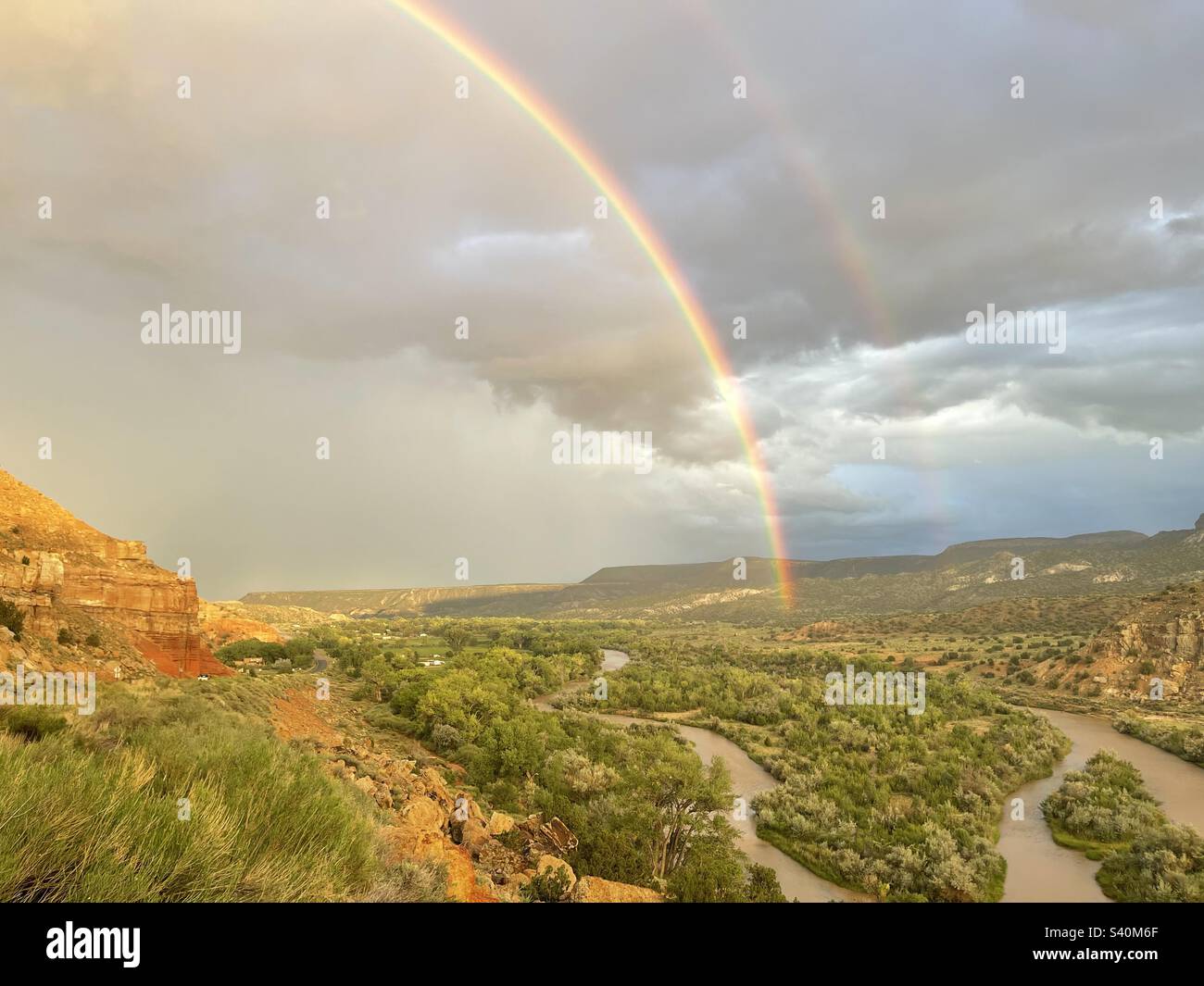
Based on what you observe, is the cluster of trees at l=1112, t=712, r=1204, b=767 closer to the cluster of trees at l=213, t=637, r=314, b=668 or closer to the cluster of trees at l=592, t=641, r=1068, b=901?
the cluster of trees at l=592, t=641, r=1068, b=901

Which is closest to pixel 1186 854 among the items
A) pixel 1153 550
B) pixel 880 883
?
pixel 880 883

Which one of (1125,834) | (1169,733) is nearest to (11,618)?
(1125,834)

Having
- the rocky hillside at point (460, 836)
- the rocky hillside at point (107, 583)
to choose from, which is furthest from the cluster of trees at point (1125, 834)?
the rocky hillside at point (107, 583)

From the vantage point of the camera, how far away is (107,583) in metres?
36.3

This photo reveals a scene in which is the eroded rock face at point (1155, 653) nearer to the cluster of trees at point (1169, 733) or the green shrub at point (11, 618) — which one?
the cluster of trees at point (1169, 733)

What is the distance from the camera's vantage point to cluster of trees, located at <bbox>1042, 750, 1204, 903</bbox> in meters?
20.7

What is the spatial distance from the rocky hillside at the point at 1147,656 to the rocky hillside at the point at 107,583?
7395cm
